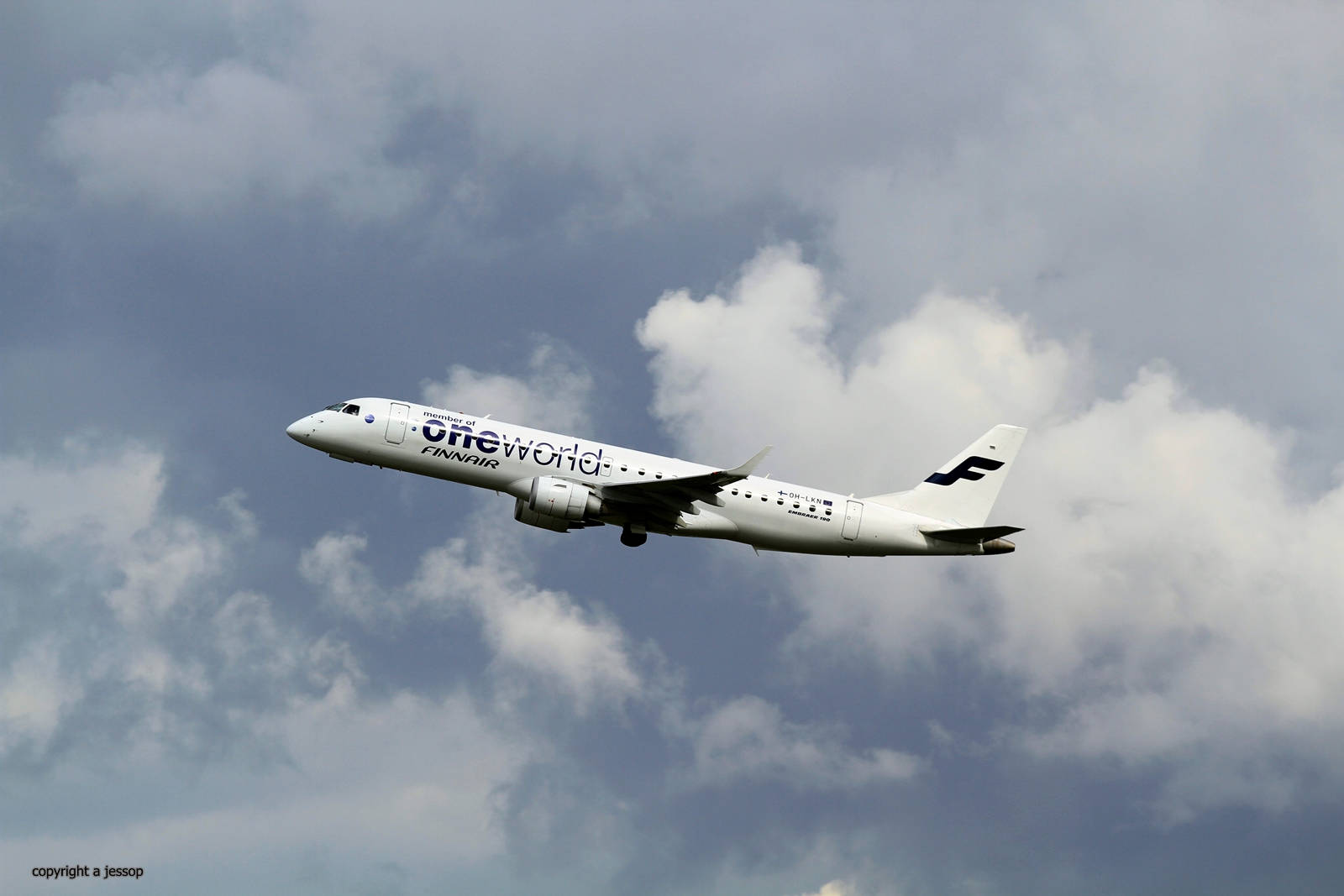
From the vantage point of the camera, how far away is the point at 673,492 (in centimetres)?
5412

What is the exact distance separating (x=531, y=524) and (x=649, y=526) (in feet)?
17.8

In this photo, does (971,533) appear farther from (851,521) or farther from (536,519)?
(536,519)

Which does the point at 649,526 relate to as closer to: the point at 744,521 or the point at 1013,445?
the point at 744,521

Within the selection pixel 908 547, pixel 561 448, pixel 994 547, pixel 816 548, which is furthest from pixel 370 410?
pixel 994 547

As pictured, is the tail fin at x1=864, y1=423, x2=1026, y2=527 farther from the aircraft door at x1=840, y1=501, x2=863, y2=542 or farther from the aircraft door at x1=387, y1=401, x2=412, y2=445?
the aircraft door at x1=387, y1=401, x2=412, y2=445

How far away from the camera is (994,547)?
5956 cm

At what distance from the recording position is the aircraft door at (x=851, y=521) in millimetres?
58938

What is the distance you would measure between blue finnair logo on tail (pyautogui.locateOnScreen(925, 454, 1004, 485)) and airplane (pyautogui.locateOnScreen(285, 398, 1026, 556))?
312cm

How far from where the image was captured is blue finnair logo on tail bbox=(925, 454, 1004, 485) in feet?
209

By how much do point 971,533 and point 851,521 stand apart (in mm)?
5624

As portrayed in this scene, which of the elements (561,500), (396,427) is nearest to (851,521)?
(561,500)

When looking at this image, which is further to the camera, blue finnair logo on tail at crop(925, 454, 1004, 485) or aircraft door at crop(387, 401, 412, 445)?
blue finnair logo on tail at crop(925, 454, 1004, 485)

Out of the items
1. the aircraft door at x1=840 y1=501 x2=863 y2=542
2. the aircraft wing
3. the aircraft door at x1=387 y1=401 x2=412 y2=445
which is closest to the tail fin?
the aircraft door at x1=840 y1=501 x2=863 y2=542

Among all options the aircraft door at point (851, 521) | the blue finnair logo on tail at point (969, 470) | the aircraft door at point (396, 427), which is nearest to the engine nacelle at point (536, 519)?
the aircraft door at point (396, 427)
